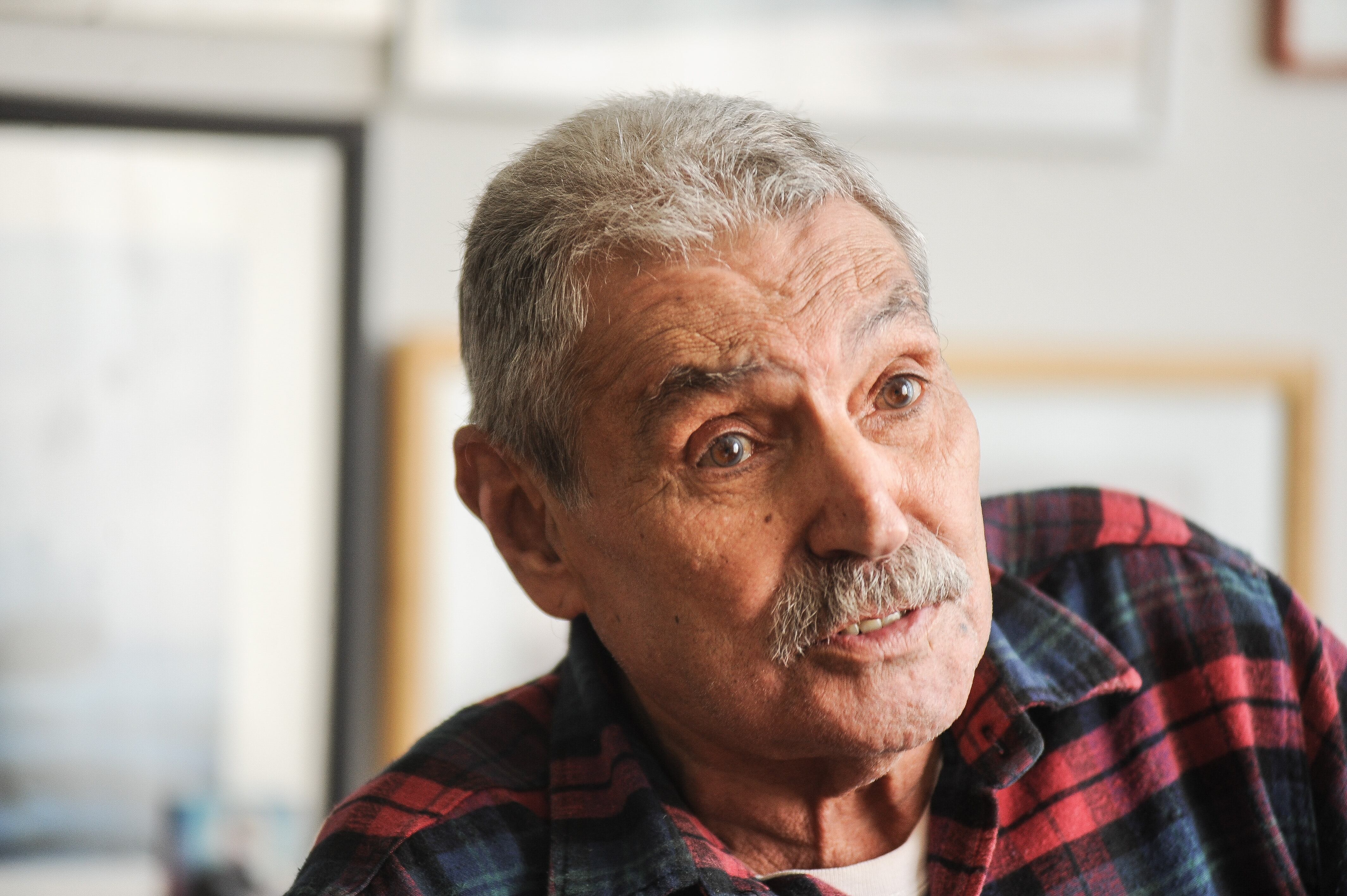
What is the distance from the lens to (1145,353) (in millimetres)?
1763

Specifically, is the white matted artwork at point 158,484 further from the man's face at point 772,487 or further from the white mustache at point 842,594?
the white mustache at point 842,594

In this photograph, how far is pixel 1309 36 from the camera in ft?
5.74

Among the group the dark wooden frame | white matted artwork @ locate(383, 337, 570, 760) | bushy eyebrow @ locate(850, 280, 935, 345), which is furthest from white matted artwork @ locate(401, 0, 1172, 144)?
bushy eyebrow @ locate(850, 280, 935, 345)

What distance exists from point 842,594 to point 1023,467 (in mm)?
933

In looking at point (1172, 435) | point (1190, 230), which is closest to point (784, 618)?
point (1172, 435)

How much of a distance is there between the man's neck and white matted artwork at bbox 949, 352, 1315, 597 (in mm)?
776

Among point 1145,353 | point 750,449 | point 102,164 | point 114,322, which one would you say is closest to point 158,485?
point 114,322

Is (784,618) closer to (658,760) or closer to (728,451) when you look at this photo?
(728,451)

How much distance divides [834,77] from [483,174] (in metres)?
0.48

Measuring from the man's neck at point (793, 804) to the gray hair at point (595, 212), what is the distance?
24 cm

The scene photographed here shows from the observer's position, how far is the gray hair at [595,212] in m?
0.91

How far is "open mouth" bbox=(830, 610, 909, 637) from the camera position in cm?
87

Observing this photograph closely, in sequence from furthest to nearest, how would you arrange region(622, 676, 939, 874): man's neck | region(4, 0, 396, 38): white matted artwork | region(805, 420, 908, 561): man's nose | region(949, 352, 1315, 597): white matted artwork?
region(949, 352, 1315, 597): white matted artwork
region(4, 0, 396, 38): white matted artwork
region(622, 676, 939, 874): man's neck
region(805, 420, 908, 561): man's nose

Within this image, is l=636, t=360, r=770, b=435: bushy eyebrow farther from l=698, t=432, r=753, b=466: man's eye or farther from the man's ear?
the man's ear
